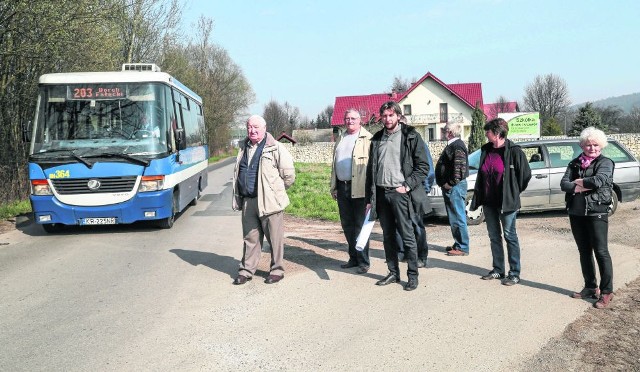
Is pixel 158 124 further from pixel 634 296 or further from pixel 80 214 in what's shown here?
pixel 634 296

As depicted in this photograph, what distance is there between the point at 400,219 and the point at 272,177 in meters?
1.57

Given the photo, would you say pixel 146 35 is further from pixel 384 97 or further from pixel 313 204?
pixel 384 97

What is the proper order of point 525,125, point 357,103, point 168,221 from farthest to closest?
point 357,103
point 525,125
point 168,221

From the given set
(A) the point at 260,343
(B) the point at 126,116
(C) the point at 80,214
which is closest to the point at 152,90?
(B) the point at 126,116

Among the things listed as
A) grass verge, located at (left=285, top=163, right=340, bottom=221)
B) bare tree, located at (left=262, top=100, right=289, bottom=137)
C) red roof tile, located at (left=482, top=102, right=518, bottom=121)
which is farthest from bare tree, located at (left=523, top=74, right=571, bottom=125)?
grass verge, located at (left=285, top=163, right=340, bottom=221)

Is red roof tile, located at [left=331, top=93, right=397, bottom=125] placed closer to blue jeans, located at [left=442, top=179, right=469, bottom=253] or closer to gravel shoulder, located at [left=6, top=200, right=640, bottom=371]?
blue jeans, located at [left=442, top=179, right=469, bottom=253]

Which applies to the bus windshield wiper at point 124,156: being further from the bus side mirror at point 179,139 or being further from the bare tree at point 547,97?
the bare tree at point 547,97

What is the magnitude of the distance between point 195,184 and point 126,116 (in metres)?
4.13

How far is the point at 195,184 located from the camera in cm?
1404

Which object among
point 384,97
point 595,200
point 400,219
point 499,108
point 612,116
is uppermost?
point 384,97

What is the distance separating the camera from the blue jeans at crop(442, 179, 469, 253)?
303 inches

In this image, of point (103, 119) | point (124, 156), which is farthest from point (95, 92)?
point (124, 156)

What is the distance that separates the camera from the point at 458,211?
303 inches

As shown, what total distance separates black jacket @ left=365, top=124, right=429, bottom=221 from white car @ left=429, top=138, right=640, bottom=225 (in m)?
5.08
